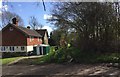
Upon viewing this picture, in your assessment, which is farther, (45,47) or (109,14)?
(45,47)

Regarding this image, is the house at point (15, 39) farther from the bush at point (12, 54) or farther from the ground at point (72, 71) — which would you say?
the ground at point (72, 71)

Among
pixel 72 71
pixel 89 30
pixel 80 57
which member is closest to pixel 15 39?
pixel 80 57

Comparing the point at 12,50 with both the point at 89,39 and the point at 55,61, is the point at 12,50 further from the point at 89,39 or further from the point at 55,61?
the point at 89,39

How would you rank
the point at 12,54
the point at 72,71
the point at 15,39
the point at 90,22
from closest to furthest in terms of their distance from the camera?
the point at 72,71 < the point at 90,22 < the point at 12,54 < the point at 15,39

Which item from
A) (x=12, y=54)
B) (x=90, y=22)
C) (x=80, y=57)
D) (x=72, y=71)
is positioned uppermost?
(x=90, y=22)

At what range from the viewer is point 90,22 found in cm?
2816

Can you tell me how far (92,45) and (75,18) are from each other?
388 centimetres

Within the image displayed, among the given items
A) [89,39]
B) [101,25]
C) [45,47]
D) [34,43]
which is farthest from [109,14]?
[34,43]

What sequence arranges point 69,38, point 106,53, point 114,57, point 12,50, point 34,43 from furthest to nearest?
point 34,43, point 12,50, point 69,38, point 106,53, point 114,57

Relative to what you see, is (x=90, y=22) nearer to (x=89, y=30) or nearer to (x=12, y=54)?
(x=89, y=30)

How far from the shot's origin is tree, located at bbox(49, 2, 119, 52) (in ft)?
88.8

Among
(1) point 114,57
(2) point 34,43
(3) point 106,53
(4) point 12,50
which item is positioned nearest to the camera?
(1) point 114,57

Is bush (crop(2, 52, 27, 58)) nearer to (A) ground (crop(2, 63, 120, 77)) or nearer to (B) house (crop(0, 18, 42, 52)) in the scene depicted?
(B) house (crop(0, 18, 42, 52))

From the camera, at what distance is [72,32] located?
101 feet
